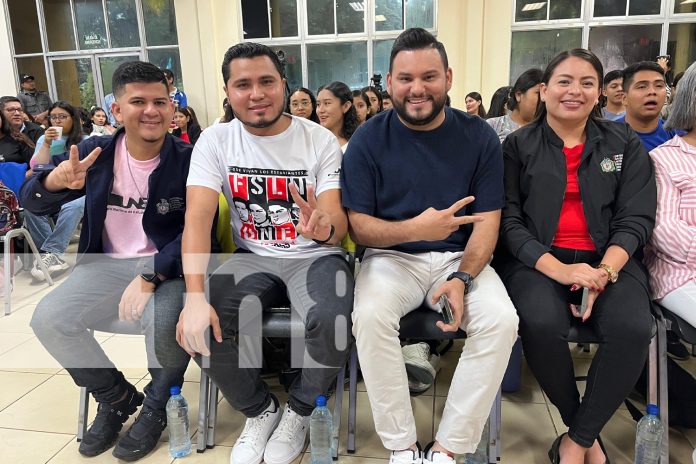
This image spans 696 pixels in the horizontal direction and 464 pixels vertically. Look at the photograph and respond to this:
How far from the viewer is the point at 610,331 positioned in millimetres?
1445

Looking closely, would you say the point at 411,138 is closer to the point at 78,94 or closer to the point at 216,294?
the point at 216,294

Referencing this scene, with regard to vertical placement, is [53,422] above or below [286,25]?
below

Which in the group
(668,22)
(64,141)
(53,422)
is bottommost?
(53,422)

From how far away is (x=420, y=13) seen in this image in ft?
25.5

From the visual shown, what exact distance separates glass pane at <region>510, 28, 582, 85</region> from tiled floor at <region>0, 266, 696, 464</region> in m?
6.17

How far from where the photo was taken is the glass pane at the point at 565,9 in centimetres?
727

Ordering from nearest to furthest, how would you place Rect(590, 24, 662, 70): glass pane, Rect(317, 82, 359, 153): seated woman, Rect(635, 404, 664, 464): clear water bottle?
Rect(635, 404, 664, 464): clear water bottle → Rect(317, 82, 359, 153): seated woman → Rect(590, 24, 662, 70): glass pane

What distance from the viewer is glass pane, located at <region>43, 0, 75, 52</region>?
8.72 meters

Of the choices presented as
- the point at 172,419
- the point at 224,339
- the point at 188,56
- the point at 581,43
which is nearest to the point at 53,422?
the point at 172,419

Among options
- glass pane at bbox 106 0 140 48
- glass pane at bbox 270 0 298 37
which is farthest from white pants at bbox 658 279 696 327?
glass pane at bbox 106 0 140 48

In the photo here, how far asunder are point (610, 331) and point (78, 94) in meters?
9.82

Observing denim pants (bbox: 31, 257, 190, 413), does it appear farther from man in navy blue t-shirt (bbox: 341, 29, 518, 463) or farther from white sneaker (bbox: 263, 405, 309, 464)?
man in navy blue t-shirt (bbox: 341, 29, 518, 463)

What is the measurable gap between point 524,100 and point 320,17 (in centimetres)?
606

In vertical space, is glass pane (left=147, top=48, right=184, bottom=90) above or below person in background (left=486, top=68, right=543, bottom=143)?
above
